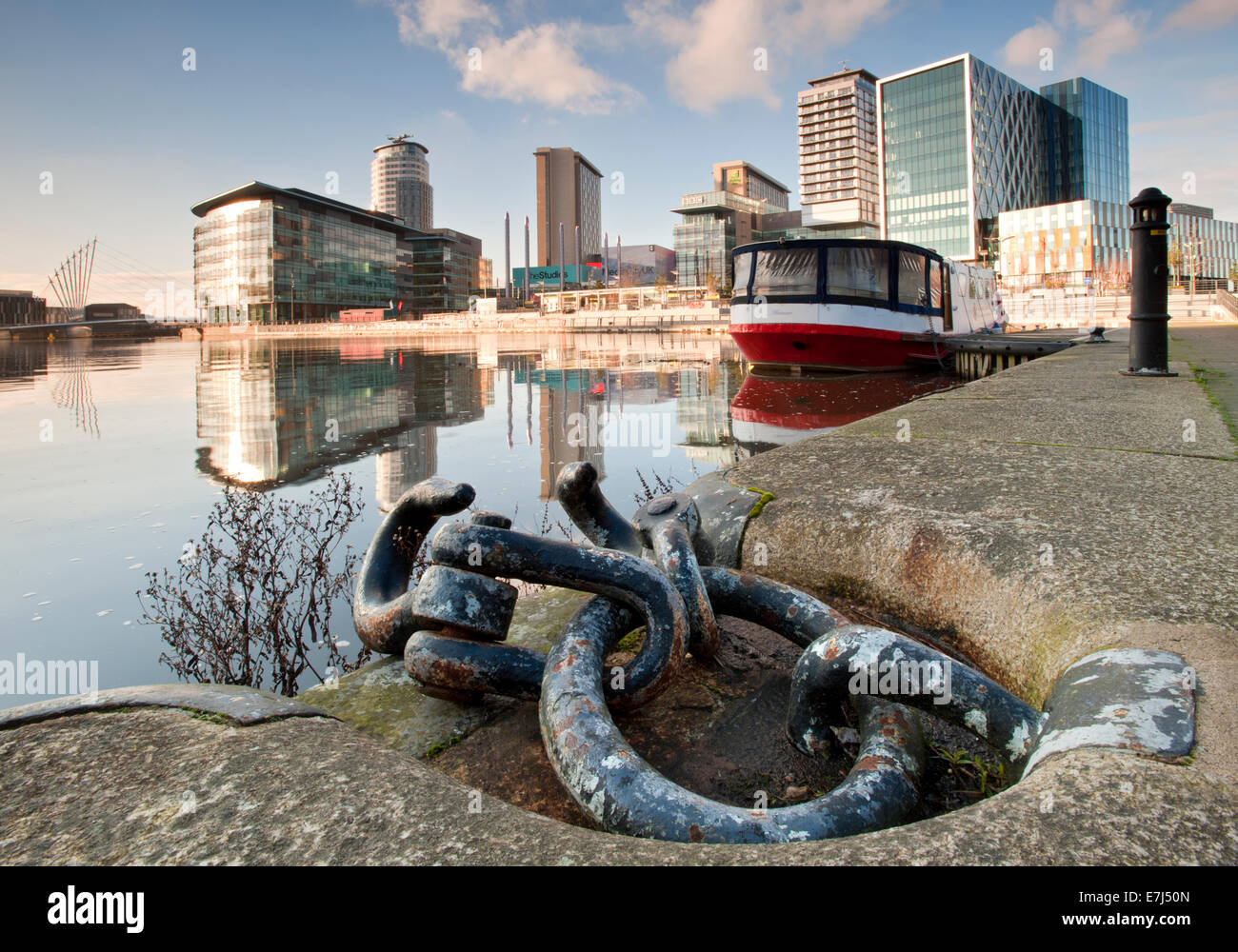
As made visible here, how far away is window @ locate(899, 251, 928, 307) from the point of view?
1994 centimetres

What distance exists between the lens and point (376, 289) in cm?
12269

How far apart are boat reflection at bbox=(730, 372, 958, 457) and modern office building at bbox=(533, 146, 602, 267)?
15833cm

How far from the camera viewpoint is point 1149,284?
7797 millimetres

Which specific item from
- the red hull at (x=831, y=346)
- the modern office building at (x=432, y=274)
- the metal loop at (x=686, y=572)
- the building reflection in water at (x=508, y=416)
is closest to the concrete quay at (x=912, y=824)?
the metal loop at (x=686, y=572)

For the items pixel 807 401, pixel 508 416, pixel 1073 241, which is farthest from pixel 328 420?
pixel 1073 241

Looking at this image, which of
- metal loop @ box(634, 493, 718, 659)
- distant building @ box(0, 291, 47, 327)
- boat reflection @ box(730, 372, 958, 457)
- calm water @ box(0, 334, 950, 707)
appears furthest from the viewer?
distant building @ box(0, 291, 47, 327)

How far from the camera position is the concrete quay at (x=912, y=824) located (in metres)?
0.97

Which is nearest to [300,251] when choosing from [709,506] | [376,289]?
[376,289]

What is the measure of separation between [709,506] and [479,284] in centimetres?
17151

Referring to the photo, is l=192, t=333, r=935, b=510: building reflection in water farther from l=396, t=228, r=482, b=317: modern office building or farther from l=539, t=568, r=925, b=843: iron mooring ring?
l=396, t=228, r=482, b=317: modern office building

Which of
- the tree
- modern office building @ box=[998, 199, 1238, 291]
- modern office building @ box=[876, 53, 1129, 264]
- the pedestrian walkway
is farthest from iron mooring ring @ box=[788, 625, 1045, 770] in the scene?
modern office building @ box=[876, 53, 1129, 264]

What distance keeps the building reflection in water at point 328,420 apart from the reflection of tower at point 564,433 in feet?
3.99

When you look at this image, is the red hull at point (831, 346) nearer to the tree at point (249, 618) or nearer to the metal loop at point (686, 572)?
the tree at point (249, 618)
